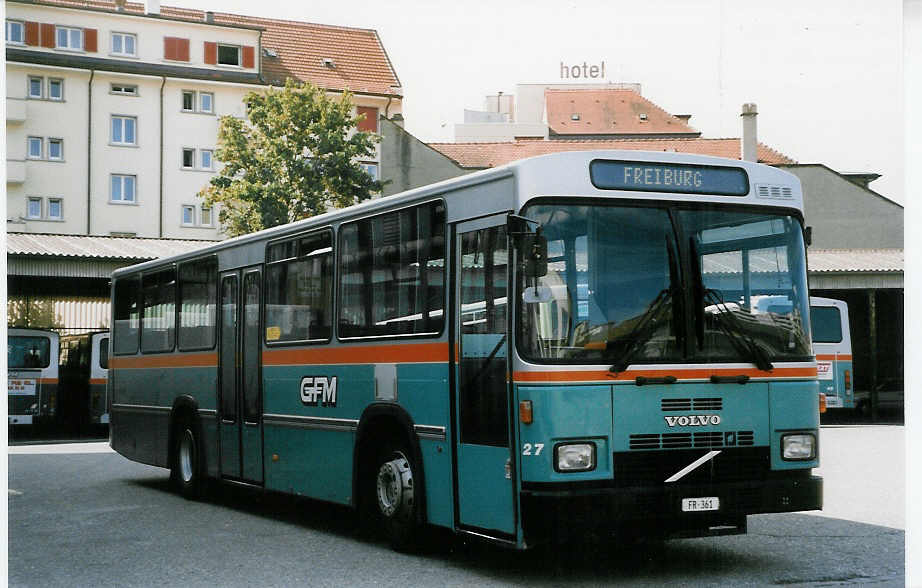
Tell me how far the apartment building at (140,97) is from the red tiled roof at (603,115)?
727 centimetres

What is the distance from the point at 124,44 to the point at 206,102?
626 centimetres

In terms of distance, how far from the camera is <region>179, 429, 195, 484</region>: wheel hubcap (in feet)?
49.5

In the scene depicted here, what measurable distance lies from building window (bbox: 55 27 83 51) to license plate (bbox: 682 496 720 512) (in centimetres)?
4332

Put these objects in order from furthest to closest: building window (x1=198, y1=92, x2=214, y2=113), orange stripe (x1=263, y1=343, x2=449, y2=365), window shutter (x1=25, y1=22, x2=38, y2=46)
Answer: building window (x1=198, y1=92, x2=214, y2=113)
window shutter (x1=25, y1=22, x2=38, y2=46)
orange stripe (x1=263, y1=343, x2=449, y2=365)

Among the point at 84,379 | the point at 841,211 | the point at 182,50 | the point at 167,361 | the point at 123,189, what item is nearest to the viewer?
the point at 167,361

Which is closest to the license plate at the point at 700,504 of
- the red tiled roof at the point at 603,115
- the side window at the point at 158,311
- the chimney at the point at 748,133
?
the side window at the point at 158,311

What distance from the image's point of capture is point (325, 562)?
10047mm

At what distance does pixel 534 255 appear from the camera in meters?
8.49

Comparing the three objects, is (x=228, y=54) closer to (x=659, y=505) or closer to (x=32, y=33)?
(x=32, y=33)

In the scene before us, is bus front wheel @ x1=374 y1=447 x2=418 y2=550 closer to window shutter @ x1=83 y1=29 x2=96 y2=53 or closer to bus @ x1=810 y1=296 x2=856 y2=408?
bus @ x1=810 y1=296 x2=856 y2=408

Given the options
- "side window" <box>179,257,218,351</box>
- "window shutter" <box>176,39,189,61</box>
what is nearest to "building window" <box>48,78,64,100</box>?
"window shutter" <box>176,39,189,61</box>

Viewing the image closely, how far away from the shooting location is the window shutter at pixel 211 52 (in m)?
53.1

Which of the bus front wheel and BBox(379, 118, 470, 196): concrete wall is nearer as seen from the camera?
the bus front wheel

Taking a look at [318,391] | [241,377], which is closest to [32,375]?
[241,377]
